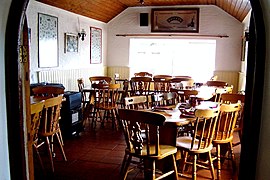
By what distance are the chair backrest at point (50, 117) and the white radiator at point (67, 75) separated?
2.37 metres

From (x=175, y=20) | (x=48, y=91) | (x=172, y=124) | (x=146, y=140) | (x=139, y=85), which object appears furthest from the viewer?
(x=175, y=20)

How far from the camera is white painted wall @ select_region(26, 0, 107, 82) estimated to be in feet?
17.8

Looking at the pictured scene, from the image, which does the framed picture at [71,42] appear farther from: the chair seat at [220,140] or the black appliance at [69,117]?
the chair seat at [220,140]

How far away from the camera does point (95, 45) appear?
791cm

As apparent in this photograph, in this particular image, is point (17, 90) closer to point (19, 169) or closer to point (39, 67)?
point (19, 169)

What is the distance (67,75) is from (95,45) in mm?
1605

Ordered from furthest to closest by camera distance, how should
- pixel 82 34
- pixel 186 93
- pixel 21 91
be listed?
pixel 82 34 → pixel 186 93 → pixel 21 91

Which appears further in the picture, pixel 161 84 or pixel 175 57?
pixel 175 57

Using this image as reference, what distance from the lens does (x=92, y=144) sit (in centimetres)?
452

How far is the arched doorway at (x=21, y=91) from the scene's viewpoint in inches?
60.6
